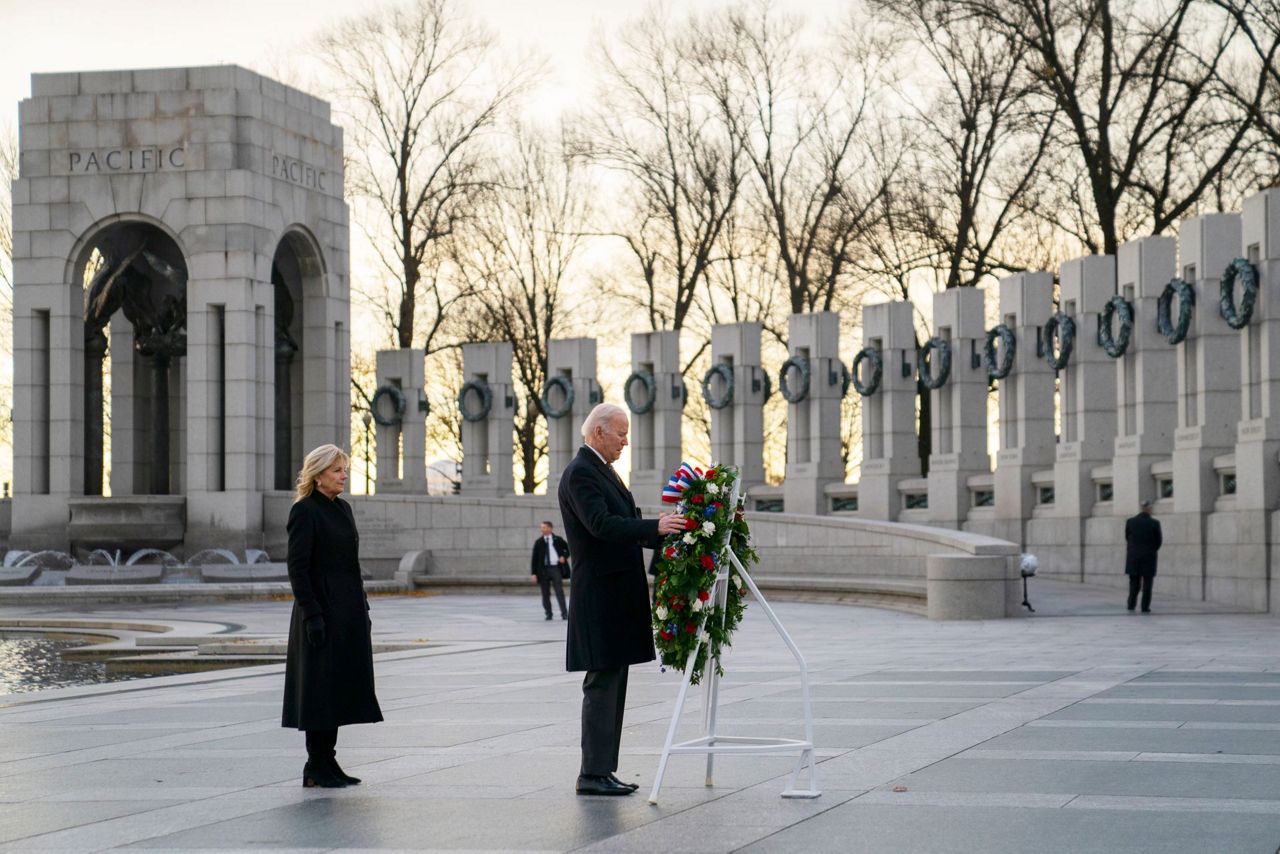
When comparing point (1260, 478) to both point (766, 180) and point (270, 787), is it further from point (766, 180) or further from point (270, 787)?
point (766, 180)

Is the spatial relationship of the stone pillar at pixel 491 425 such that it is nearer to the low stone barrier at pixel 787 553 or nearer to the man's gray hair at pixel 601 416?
the low stone barrier at pixel 787 553

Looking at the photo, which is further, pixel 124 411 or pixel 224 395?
pixel 124 411

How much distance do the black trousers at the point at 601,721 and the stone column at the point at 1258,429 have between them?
17154 mm

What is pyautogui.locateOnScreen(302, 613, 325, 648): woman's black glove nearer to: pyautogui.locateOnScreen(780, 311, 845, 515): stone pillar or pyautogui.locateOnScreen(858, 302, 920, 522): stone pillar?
pyautogui.locateOnScreen(858, 302, 920, 522): stone pillar

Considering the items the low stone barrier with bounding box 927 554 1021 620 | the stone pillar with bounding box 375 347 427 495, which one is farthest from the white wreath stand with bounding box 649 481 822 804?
the stone pillar with bounding box 375 347 427 495

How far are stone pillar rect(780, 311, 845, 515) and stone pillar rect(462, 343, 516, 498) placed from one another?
21.3 feet

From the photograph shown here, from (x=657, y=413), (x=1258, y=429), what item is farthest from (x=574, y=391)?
(x=1258, y=429)

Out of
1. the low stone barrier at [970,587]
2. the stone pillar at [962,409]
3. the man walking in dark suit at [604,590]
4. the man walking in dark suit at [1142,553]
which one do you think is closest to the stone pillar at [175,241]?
the stone pillar at [962,409]

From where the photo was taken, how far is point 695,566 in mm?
8211

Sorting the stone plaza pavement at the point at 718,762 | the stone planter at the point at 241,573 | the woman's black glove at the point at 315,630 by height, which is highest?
the woman's black glove at the point at 315,630

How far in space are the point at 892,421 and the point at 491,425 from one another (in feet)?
30.8

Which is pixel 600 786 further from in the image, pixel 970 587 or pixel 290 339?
pixel 290 339

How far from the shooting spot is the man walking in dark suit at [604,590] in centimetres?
823

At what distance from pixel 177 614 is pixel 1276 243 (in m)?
16.6
